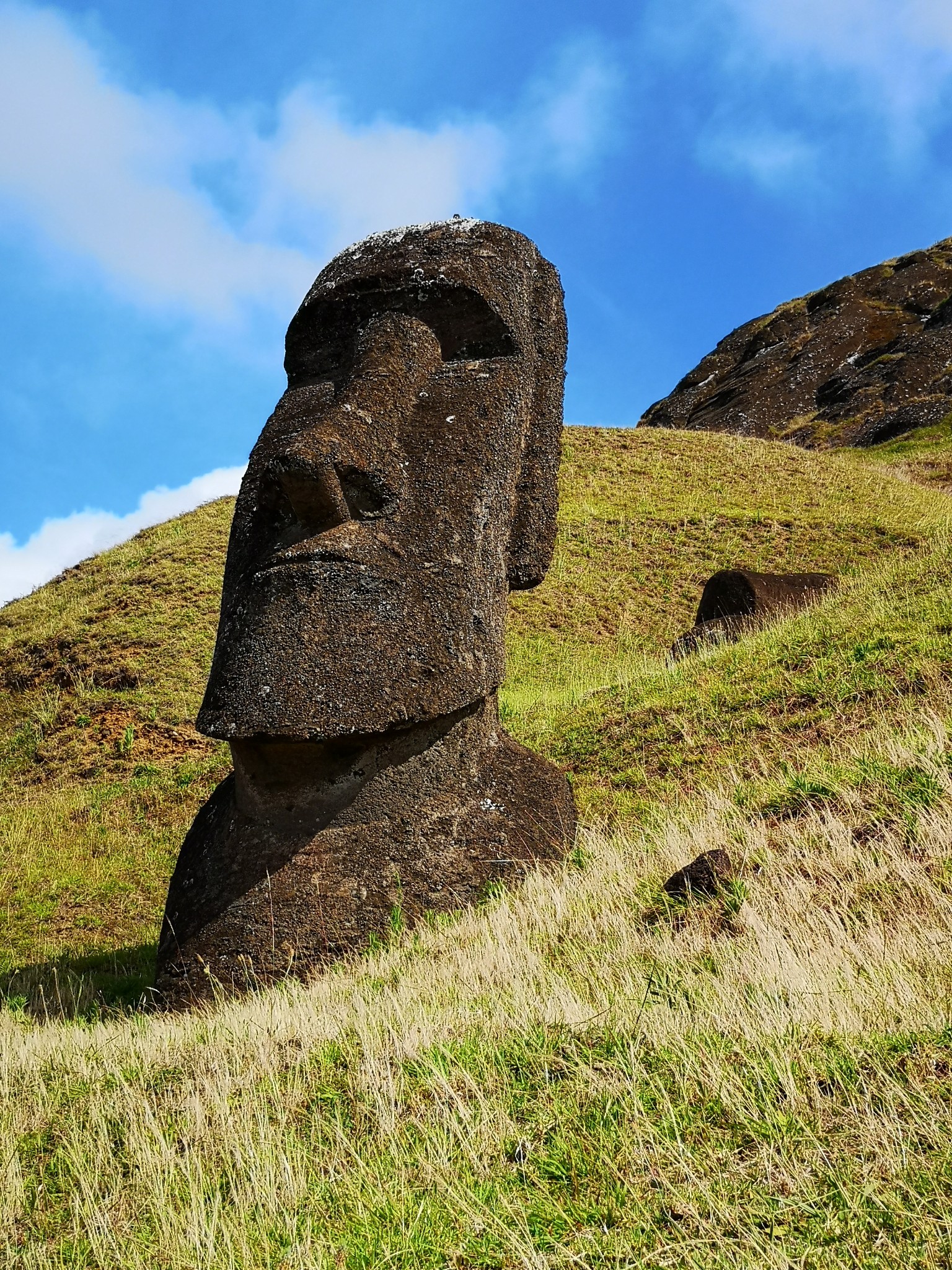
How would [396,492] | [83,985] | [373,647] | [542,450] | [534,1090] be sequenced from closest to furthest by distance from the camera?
[534,1090], [373,647], [396,492], [83,985], [542,450]

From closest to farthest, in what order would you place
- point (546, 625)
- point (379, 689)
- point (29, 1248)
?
point (29, 1248) < point (379, 689) < point (546, 625)

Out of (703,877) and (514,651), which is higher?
(514,651)

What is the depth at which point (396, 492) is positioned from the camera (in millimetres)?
5484

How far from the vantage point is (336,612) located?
5098 millimetres

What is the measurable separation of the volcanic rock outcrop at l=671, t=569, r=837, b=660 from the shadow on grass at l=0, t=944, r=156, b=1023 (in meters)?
6.83

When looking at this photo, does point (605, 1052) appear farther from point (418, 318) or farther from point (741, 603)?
point (741, 603)

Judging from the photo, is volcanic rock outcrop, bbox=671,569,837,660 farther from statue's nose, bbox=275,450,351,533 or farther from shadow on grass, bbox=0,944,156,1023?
statue's nose, bbox=275,450,351,533

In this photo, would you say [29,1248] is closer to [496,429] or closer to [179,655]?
[496,429]

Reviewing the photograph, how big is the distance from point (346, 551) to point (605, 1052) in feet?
9.42

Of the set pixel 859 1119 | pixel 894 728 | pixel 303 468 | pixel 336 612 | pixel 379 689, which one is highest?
pixel 303 468

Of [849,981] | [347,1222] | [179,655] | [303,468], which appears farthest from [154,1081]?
[179,655]

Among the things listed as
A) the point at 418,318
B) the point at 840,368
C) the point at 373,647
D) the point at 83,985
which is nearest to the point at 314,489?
the point at 373,647

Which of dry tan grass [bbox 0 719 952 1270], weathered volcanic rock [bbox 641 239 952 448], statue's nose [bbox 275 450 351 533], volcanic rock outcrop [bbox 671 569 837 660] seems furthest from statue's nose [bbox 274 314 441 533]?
weathered volcanic rock [bbox 641 239 952 448]

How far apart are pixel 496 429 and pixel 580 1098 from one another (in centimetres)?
382
